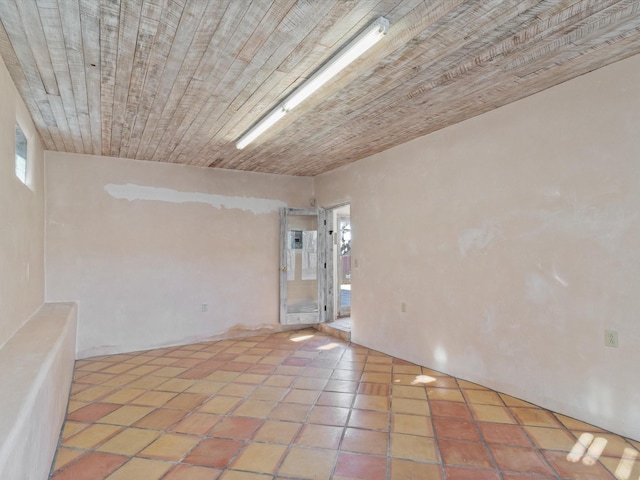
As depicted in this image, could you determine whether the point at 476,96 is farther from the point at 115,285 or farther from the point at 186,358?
the point at 115,285

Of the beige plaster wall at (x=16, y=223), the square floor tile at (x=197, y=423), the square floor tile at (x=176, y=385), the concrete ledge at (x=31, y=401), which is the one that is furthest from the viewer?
the square floor tile at (x=176, y=385)

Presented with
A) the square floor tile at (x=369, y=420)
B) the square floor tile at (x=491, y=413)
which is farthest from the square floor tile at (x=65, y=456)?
the square floor tile at (x=491, y=413)

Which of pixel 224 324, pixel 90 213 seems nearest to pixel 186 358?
pixel 224 324

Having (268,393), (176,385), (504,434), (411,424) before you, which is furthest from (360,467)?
(176,385)

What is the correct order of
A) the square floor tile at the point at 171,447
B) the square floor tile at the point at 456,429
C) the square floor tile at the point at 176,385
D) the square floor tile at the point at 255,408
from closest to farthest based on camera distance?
the square floor tile at the point at 171,447 → the square floor tile at the point at 456,429 → the square floor tile at the point at 255,408 → the square floor tile at the point at 176,385

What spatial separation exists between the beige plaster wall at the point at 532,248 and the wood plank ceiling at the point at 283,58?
29 centimetres

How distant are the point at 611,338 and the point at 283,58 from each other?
9.69 feet

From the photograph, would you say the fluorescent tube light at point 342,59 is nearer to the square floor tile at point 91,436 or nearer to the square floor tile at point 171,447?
the square floor tile at point 171,447

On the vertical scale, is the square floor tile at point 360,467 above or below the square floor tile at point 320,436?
above

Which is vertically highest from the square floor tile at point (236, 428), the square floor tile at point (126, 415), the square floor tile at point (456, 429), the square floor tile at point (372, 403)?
the square floor tile at point (456, 429)

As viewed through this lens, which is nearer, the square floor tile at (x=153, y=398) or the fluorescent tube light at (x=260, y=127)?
the square floor tile at (x=153, y=398)

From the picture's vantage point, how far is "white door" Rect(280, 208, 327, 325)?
5.79 meters

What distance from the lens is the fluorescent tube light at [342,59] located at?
6.59 ft

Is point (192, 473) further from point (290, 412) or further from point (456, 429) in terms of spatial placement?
point (456, 429)
